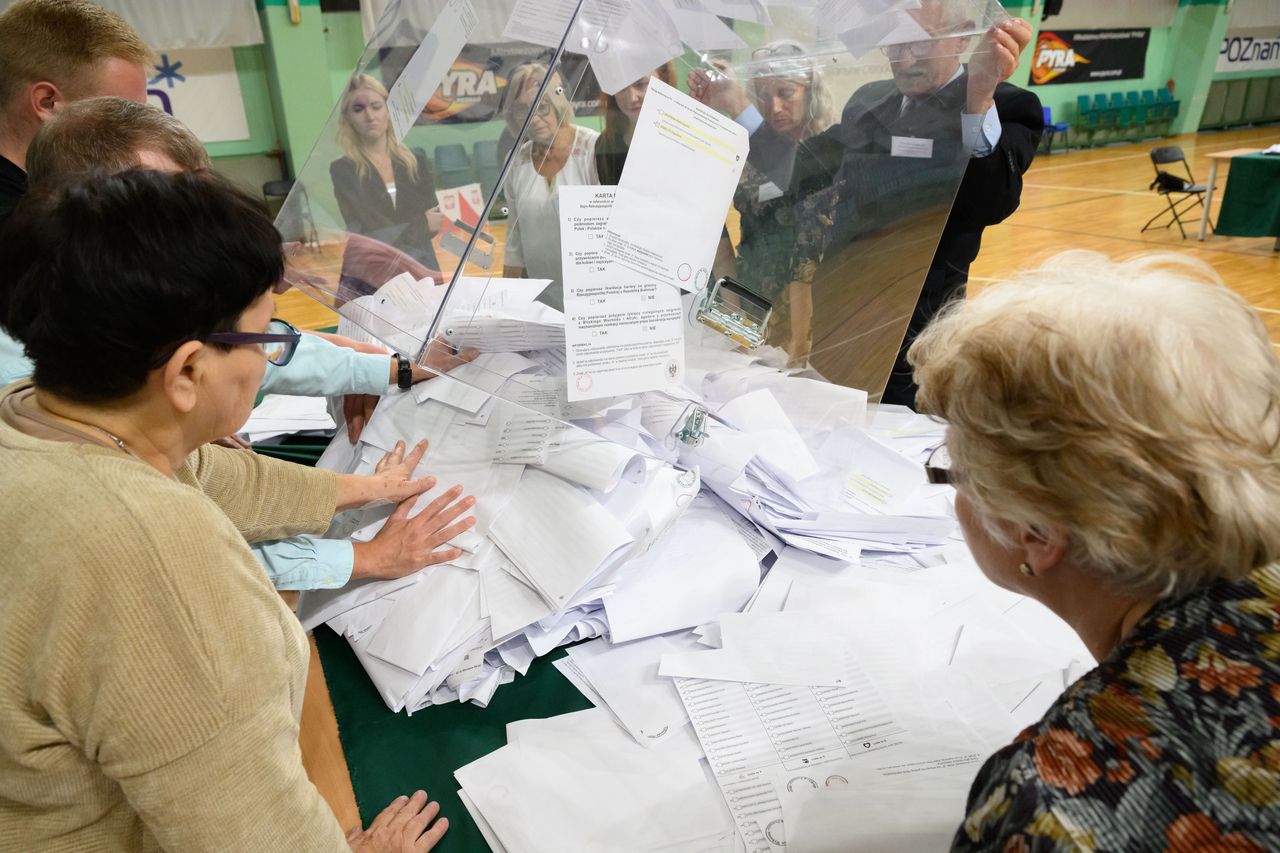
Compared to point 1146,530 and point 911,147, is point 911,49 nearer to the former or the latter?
point 911,147

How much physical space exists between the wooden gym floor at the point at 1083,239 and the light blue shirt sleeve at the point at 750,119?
1.10 feet

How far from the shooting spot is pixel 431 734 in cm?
102

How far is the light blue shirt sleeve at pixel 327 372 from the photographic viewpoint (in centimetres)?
144

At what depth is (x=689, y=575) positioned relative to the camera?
3.89 feet

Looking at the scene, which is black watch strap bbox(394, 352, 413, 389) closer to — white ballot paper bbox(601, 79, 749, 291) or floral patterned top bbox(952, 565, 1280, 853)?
white ballot paper bbox(601, 79, 749, 291)

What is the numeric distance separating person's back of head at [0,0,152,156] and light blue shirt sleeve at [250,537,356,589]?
1.09m

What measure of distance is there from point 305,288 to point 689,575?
703 millimetres

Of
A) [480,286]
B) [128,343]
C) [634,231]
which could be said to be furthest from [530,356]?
[128,343]

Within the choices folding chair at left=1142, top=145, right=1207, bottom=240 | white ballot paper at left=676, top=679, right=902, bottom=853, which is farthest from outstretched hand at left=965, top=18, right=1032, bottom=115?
folding chair at left=1142, top=145, right=1207, bottom=240

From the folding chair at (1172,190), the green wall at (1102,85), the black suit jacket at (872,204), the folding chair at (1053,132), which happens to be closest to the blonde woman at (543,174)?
the black suit jacket at (872,204)

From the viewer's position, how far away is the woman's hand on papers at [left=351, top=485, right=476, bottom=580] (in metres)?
1.17

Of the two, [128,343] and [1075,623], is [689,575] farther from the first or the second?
[128,343]

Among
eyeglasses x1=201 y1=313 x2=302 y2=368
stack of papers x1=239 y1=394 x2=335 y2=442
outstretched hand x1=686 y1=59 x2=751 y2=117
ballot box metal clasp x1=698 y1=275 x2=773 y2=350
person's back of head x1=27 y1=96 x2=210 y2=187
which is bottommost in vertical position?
stack of papers x1=239 y1=394 x2=335 y2=442

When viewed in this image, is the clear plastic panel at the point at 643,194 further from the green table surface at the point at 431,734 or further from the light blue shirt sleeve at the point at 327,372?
the green table surface at the point at 431,734
